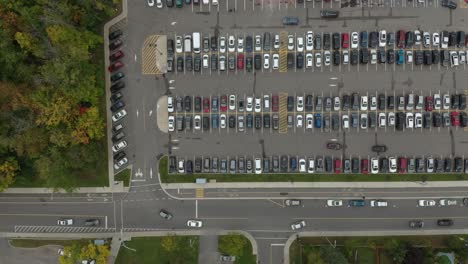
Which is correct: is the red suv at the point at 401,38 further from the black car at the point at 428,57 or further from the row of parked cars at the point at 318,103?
the row of parked cars at the point at 318,103

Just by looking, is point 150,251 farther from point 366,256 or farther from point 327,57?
point 327,57

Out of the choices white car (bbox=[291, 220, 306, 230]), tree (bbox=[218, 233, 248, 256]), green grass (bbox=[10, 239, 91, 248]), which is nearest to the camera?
tree (bbox=[218, 233, 248, 256])

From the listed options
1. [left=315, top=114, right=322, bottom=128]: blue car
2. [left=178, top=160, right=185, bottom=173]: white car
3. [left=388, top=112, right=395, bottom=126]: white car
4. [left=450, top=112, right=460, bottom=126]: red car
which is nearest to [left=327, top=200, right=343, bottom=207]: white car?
[left=315, top=114, right=322, bottom=128]: blue car

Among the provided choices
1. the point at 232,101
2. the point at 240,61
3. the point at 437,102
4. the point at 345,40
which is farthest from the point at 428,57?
the point at 232,101

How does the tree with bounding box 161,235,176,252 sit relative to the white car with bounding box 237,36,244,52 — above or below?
below

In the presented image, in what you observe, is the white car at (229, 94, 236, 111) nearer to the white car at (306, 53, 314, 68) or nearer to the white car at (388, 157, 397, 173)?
the white car at (306, 53, 314, 68)

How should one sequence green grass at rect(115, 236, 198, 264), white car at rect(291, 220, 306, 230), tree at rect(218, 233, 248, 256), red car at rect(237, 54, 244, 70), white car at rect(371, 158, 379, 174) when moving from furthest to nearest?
green grass at rect(115, 236, 198, 264) < red car at rect(237, 54, 244, 70) < white car at rect(291, 220, 306, 230) < white car at rect(371, 158, 379, 174) < tree at rect(218, 233, 248, 256)
